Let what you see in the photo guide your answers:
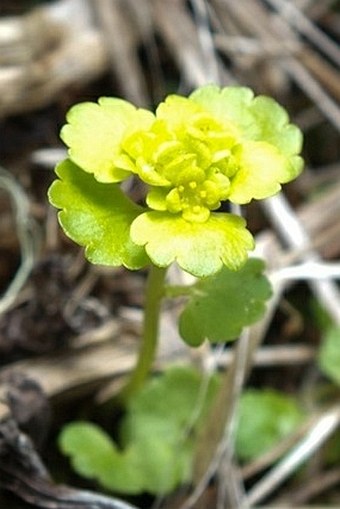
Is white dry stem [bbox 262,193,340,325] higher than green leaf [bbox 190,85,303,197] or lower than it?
lower

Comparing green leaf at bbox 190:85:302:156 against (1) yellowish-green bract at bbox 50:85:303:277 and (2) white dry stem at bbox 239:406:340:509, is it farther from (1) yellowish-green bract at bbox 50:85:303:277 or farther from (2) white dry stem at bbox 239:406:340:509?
(2) white dry stem at bbox 239:406:340:509

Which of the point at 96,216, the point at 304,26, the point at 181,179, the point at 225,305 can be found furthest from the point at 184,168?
the point at 304,26

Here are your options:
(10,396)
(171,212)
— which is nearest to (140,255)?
(171,212)

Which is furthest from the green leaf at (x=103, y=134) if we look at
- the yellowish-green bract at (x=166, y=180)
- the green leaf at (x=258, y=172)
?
the green leaf at (x=258, y=172)

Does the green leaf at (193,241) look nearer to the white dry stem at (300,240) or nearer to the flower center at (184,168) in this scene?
the flower center at (184,168)

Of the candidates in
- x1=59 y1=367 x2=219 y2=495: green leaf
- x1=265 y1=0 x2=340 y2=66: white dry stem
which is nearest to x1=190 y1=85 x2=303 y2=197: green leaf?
x1=59 y1=367 x2=219 y2=495: green leaf

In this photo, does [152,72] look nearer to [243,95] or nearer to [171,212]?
[243,95]
